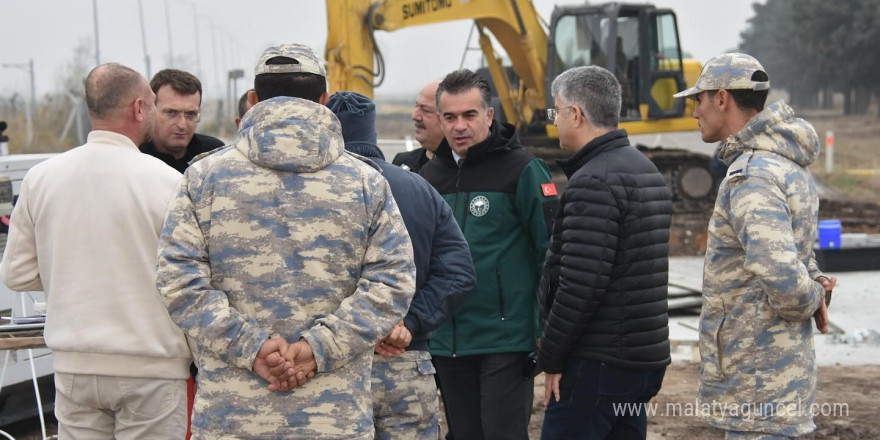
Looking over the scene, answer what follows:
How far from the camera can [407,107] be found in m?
55.8

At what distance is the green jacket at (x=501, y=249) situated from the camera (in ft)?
13.8

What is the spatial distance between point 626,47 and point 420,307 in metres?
13.3

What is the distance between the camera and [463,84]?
4395 millimetres

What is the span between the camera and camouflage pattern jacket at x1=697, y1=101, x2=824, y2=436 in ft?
11.1

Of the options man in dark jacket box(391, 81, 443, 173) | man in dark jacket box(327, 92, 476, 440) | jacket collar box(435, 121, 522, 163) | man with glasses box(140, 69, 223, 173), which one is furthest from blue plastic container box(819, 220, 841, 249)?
man in dark jacket box(327, 92, 476, 440)

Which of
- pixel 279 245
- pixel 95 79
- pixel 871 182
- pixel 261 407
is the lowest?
pixel 871 182

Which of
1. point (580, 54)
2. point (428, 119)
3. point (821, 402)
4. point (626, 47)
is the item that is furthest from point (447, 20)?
point (428, 119)

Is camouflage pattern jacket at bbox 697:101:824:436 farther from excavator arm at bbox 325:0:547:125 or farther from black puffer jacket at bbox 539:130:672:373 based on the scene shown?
excavator arm at bbox 325:0:547:125

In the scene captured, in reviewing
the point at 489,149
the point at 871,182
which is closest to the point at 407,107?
the point at 871,182

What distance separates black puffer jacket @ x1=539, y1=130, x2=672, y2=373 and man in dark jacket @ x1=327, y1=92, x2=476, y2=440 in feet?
1.48

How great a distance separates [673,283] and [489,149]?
20.1 feet

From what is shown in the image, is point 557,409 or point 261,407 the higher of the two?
point 261,407

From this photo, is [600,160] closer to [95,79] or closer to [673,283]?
[95,79]

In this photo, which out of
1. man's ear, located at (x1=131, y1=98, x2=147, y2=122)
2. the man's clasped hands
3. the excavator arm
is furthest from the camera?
the excavator arm
